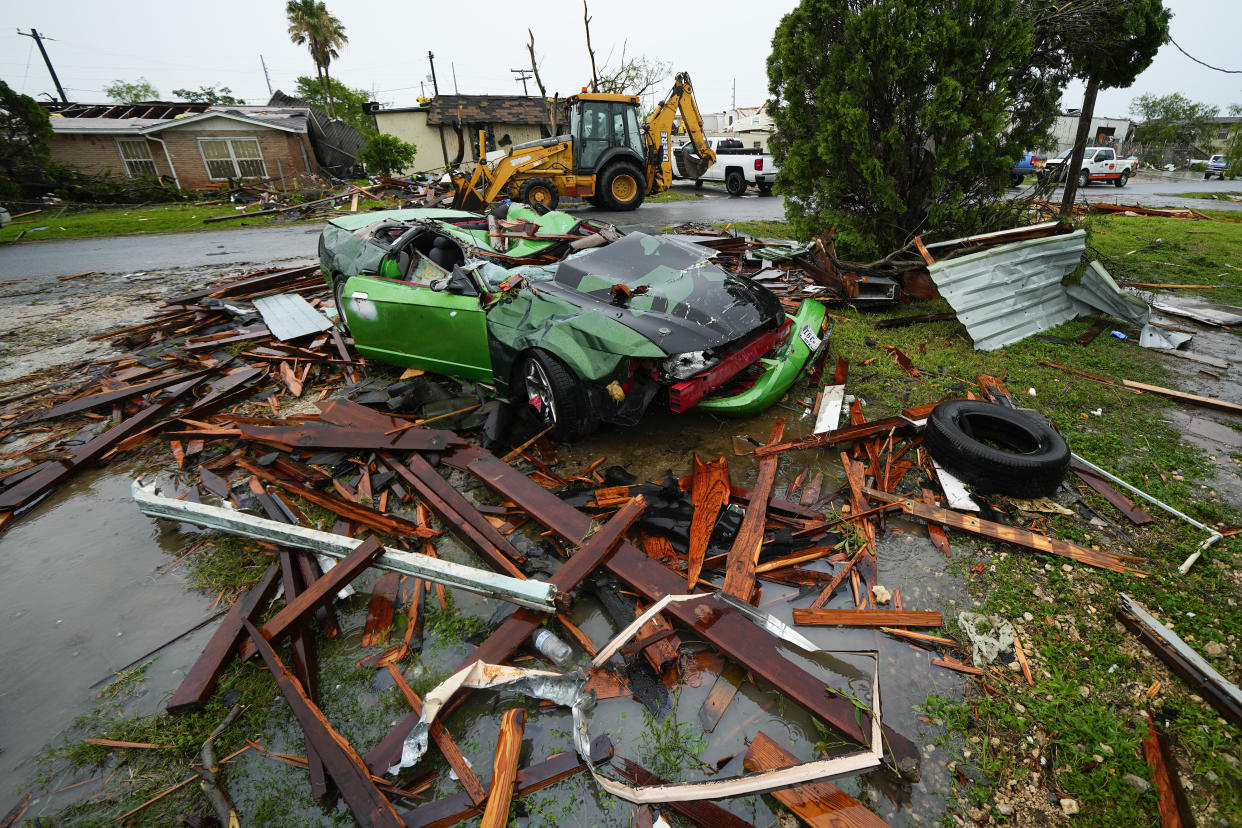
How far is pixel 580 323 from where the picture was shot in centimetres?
378

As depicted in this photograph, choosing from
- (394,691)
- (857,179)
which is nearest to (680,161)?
(857,179)

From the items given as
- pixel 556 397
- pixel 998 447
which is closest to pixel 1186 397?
pixel 998 447

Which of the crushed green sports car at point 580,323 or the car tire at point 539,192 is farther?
the car tire at point 539,192

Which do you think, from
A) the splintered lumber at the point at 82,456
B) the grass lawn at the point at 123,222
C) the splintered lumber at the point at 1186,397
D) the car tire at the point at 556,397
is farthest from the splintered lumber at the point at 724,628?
the grass lawn at the point at 123,222

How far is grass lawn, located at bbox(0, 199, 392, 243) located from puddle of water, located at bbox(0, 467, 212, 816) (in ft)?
50.8

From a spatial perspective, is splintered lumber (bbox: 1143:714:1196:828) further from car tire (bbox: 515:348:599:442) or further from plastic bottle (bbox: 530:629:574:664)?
car tire (bbox: 515:348:599:442)

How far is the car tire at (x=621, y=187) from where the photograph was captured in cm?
1386

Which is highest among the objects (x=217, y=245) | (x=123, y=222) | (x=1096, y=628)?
(x=123, y=222)

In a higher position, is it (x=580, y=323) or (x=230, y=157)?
(x=230, y=157)

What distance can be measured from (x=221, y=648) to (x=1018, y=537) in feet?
14.3

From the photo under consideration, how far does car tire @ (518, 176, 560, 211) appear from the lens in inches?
508

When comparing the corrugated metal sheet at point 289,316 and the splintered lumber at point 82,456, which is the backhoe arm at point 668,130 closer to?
the corrugated metal sheet at point 289,316

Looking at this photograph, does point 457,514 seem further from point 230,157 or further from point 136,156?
point 136,156

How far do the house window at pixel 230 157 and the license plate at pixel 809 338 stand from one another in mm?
30108
